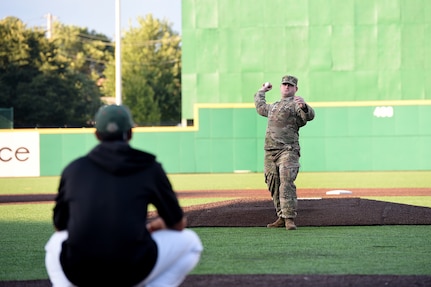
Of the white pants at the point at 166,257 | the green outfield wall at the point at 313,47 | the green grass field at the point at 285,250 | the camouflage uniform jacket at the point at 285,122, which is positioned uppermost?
the green outfield wall at the point at 313,47

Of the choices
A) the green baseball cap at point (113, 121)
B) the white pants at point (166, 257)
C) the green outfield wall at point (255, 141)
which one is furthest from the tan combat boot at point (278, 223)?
the green outfield wall at point (255, 141)

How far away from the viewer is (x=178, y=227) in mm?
5980

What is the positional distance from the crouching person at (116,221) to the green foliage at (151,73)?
69559 millimetres

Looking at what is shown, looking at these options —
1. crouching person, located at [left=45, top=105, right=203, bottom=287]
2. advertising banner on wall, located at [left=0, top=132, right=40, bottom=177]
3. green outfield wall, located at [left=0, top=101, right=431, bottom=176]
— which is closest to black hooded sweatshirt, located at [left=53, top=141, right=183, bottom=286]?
crouching person, located at [left=45, top=105, right=203, bottom=287]

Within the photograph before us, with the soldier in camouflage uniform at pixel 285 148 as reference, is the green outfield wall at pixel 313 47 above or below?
above

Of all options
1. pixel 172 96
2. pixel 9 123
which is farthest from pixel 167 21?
pixel 9 123

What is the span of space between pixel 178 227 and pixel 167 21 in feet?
312

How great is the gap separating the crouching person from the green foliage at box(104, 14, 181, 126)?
69.6 meters

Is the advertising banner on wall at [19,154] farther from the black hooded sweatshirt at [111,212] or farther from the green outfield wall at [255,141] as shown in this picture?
the black hooded sweatshirt at [111,212]

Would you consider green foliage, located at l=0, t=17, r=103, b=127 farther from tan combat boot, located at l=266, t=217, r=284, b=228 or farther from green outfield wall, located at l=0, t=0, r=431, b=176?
tan combat boot, located at l=266, t=217, r=284, b=228

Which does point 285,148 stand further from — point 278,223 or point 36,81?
point 36,81

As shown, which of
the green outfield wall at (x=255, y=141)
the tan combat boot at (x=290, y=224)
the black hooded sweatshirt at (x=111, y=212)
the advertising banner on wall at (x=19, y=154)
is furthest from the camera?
the advertising banner on wall at (x=19, y=154)

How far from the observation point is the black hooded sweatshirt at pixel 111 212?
5.65 m

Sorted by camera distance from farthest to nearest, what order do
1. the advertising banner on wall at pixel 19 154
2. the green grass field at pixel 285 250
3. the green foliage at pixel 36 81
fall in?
the green foliage at pixel 36 81
the advertising banner on wall at pixel 19 154
the green grass field at pixel 285 250
